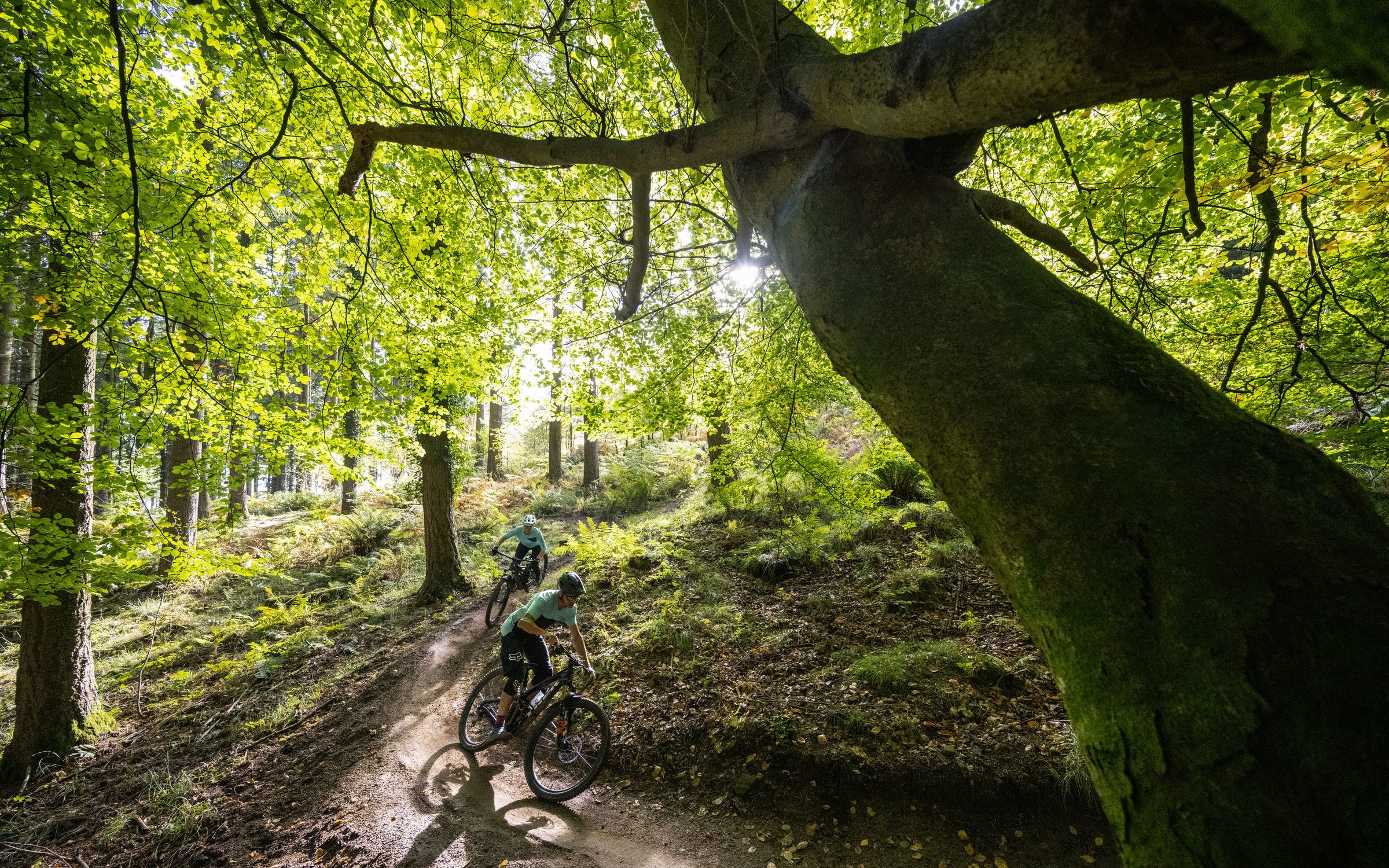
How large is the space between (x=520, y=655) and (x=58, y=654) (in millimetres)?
6248

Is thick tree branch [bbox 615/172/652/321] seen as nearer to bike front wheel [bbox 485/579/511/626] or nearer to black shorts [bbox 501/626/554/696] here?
black shorts [bbox 501/626/554/696]

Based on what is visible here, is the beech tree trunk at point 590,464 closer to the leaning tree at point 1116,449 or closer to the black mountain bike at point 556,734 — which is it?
the black mountain bike at point 556,734

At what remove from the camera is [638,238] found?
284 cm

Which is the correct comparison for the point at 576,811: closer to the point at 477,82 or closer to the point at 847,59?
the point at 847,59

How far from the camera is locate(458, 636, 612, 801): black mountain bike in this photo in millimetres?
5102

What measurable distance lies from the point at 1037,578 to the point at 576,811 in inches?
205

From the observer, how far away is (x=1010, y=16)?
1.44 meters

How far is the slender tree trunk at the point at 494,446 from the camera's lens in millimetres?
17977

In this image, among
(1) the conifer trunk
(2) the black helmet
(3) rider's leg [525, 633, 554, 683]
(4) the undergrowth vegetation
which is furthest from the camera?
(1) the conifer trunk

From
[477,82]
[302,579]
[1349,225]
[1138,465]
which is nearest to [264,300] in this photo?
[477,82]

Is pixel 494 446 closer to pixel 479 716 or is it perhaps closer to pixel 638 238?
pixel 479 716

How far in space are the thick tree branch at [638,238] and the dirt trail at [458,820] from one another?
4641mm

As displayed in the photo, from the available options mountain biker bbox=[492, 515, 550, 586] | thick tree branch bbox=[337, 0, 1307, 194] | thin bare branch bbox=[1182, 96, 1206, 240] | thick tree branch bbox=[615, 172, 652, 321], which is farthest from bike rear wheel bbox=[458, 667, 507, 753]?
thin bare branch bbox=[1182, 96, 1206, 240]

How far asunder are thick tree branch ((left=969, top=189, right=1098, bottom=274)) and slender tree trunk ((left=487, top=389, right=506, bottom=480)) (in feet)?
55.9
